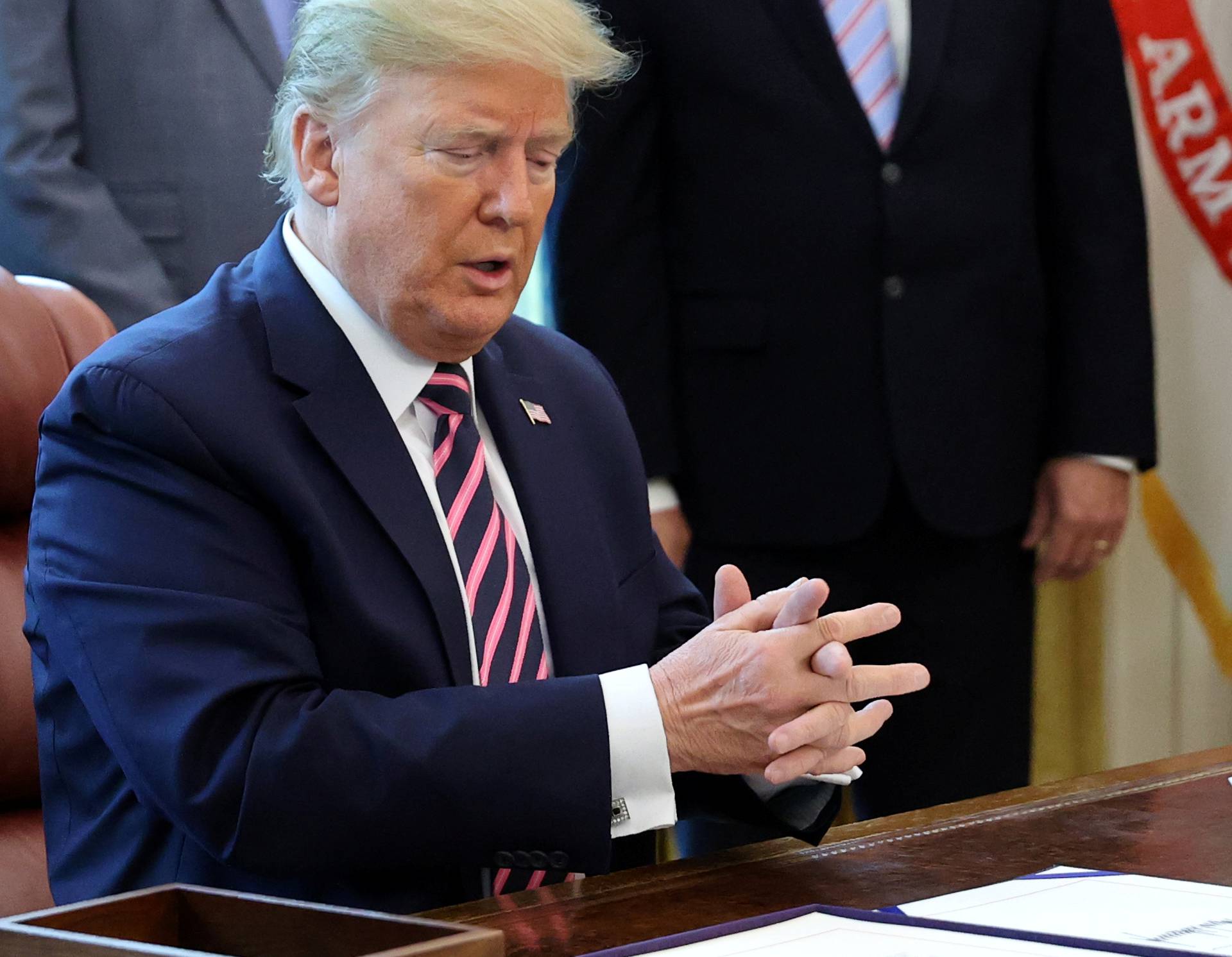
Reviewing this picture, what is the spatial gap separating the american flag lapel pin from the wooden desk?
495mm

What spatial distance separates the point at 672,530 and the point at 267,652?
1.09 m

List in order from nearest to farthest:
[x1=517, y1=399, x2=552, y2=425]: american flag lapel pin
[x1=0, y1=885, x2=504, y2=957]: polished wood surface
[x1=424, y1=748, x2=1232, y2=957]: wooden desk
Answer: [x1=0, y1=885, x2=504, y2=957]: polished wood surface → [x1=424, y1=748, x2=1232, y2=957]: wooden desk → [x1=517, y1=399, x2=552, y2=425]: american flag lapel pin

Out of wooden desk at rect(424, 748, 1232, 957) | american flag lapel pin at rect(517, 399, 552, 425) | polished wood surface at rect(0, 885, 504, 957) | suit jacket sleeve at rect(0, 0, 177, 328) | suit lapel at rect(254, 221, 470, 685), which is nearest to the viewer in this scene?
polished wood surface at rect(0, 885, 504, 957)

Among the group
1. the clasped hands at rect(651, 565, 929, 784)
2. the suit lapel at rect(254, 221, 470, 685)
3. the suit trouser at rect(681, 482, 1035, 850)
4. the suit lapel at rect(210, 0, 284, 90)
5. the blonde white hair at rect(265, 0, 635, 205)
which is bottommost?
the suit trouser at rect(681, 482, 1035, 850)

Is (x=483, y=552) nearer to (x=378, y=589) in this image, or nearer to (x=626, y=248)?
(x=378, y=589)

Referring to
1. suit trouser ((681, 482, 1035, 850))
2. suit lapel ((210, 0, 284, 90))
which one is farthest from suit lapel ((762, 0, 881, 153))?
suit lapel ((210, 0, 284, 90))

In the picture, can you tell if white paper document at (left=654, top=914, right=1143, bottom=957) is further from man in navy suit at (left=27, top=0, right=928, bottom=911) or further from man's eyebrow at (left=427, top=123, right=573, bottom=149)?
man's eyebrow at (left=427, top=123, right=573, bottom=149)

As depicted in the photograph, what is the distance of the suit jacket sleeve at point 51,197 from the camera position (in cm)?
222

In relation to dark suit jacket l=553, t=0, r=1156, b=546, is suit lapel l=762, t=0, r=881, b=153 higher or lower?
higher

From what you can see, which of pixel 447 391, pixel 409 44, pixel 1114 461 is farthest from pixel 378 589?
pixel 1114 461

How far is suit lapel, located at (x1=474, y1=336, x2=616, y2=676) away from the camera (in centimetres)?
154

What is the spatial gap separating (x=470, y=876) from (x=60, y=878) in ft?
1.09

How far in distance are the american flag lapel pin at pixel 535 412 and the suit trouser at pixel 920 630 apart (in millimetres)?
721

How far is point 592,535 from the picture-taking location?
160cm
